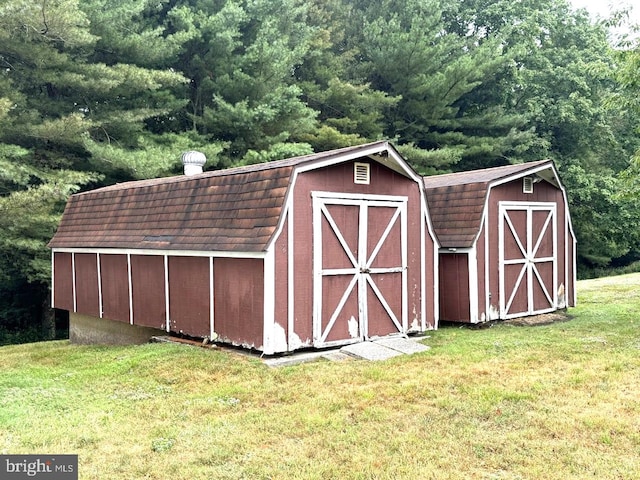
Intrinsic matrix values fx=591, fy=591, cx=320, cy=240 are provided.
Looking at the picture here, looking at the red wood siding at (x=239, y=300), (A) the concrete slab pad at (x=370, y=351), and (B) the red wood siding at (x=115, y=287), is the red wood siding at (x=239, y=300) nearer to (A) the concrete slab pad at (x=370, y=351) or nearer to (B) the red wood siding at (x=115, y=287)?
(A) the concrete slab pad at (x=370, y=351)

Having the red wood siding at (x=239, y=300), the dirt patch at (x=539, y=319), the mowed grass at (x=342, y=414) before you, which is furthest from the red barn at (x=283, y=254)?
the dirt patch at (x=539, y=319)

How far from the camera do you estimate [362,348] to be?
27.3ft

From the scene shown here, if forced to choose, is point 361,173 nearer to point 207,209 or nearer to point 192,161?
point 207,209

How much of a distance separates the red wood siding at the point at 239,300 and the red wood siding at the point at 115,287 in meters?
2.91

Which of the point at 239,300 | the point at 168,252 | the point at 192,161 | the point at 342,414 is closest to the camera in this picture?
the point at 342,414

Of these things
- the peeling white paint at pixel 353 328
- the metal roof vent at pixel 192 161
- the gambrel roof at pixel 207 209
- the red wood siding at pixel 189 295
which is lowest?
the peeling white paint at pixel 353 328

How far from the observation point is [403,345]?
859cm

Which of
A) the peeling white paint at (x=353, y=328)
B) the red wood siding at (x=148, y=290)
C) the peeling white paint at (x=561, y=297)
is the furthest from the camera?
the peeling white paint at (x=561, y=297)

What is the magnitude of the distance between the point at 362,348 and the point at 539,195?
18.3 feet

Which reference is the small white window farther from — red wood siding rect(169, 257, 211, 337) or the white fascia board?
red wood siding rect(169, 257, 211, 337)

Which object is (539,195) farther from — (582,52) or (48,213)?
(582,52)

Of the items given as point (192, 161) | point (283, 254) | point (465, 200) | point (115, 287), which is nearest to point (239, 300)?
point (283, 254)

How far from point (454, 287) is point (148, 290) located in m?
5.42

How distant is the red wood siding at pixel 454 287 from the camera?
34.7 feet
